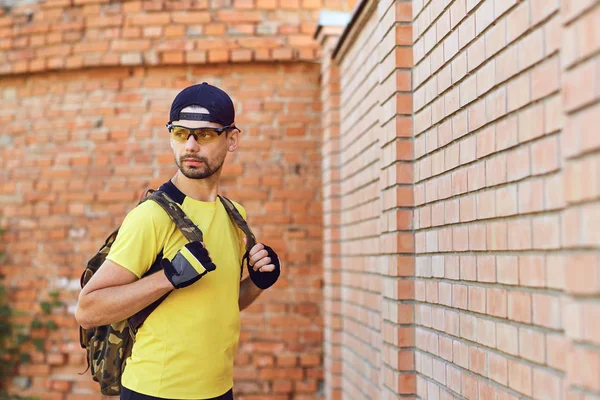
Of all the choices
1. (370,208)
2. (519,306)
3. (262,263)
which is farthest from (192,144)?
(370,208)

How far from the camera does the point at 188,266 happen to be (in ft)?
8.59

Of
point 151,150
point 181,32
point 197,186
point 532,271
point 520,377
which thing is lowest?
point 520,377

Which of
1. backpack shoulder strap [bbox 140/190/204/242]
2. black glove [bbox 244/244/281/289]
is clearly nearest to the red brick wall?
black glove [bbox 244/244/281/289]

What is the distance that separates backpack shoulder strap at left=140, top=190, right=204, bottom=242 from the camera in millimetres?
2729

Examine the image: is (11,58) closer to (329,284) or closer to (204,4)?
(204,4)

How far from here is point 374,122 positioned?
14.4ft

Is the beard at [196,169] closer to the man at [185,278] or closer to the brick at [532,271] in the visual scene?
the man at [185,278]

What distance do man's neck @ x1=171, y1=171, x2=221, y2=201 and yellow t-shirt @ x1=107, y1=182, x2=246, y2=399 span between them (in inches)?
3.4

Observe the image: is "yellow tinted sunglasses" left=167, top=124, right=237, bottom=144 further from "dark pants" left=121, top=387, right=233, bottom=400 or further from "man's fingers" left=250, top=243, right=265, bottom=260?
"dark pants" left=121, top=387, right=233, bottom=400

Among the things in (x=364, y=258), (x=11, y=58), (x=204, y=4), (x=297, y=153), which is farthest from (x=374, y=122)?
(x=11, y=58)

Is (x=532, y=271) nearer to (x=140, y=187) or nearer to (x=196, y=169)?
(x=196, y=169)

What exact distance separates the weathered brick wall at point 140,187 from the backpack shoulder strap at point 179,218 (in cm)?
292

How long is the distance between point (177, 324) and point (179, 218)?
0.38 metres

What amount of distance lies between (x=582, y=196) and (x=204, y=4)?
475 centimetres
